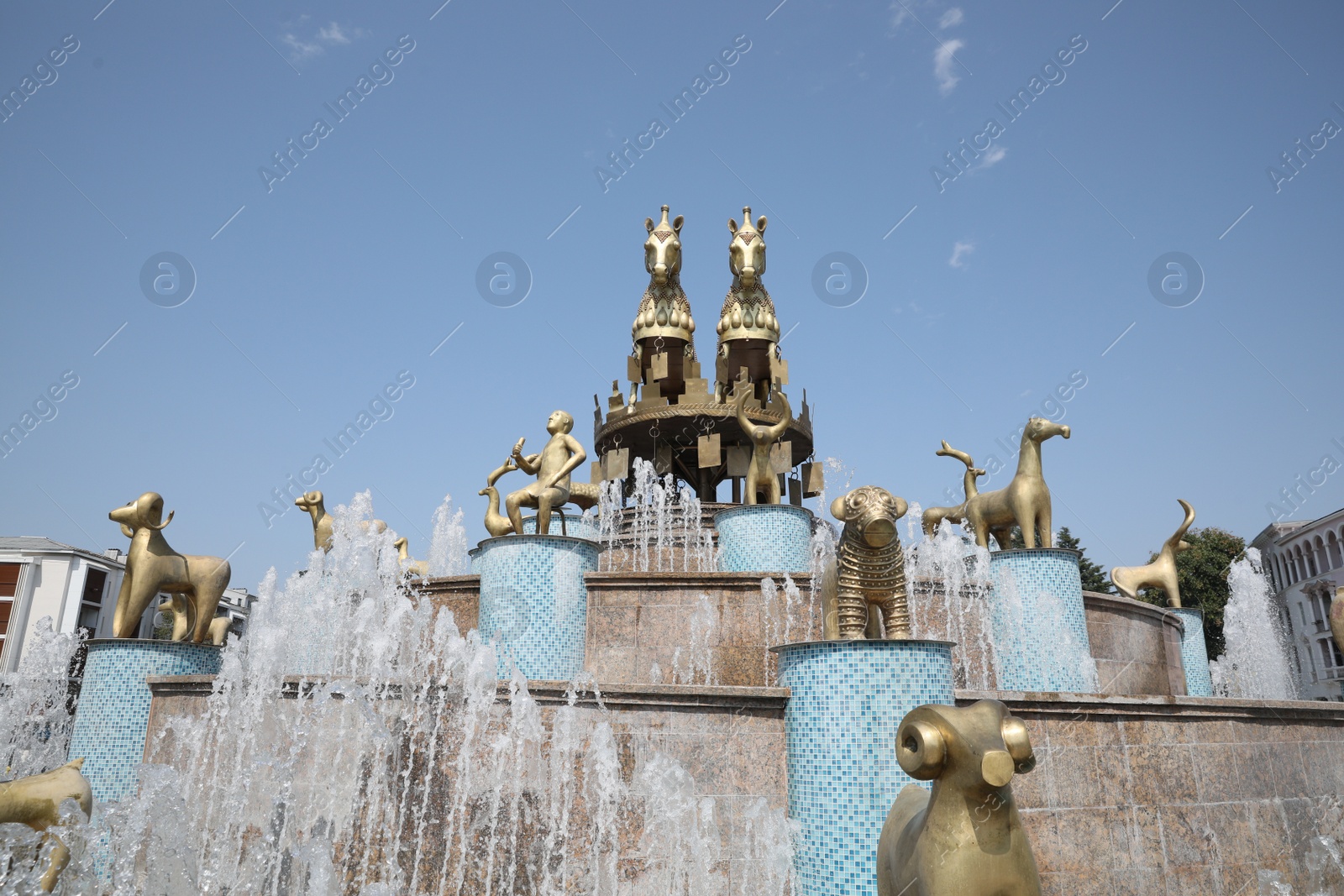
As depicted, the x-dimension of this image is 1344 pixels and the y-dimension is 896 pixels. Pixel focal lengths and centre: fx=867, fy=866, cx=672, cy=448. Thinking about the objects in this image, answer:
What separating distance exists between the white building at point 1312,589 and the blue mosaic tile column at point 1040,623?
119 feet

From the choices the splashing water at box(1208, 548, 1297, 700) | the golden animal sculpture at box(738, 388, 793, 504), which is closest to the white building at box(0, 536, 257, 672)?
the golden animal sculpture at box(738, 388, 793, 504)

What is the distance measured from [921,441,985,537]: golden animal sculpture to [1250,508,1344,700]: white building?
34.5 m

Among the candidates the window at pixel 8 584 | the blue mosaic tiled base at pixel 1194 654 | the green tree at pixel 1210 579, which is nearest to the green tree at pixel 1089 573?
the green tree at pixel 1210 579

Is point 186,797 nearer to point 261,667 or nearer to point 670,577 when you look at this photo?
point 261,667

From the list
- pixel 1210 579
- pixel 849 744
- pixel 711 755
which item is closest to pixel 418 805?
pixel 711 755

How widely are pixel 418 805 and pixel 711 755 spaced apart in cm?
229

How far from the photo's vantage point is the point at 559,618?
952cm

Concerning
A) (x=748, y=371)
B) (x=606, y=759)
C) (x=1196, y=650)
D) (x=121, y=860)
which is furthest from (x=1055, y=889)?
(x=748, y=371)

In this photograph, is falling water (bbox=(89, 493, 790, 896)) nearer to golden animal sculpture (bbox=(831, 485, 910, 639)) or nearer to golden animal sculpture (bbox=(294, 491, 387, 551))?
golden animal sculpture (bbox=(831, 485, 910, 639))

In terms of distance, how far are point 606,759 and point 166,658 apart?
5305 millimetres


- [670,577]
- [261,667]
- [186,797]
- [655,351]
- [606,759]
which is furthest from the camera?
[655,351]

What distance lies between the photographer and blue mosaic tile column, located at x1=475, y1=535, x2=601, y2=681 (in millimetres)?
9336

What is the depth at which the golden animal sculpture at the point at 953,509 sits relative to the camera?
12414 mm

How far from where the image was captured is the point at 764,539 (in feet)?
39.9
